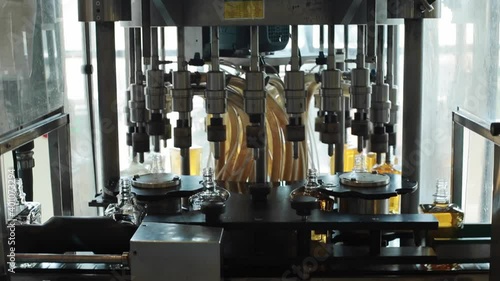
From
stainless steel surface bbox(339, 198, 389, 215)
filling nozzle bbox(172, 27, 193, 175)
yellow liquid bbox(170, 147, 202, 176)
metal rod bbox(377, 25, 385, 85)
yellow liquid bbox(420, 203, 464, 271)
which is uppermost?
metal rod bbox(377, 25, 385, 85)

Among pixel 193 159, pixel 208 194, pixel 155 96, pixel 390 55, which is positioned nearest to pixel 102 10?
pixel 155 96

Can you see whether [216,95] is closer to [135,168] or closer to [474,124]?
[474,124]

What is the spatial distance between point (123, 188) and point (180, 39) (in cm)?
31

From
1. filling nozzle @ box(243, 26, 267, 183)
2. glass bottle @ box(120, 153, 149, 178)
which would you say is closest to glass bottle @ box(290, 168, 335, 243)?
filling nozzle @ box(243, 26, 267, 183)

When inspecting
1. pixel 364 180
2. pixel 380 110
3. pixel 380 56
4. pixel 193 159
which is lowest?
pixel 193 159

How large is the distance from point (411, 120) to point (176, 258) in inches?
24.2

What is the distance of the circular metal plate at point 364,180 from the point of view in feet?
3.95

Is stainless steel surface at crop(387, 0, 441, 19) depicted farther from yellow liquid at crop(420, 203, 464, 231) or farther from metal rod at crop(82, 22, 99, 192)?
metal rod at crop(82, 22, 99, 192)

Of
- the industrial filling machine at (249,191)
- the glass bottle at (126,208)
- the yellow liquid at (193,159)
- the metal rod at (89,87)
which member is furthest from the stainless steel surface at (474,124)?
the metal rod at (89,87)

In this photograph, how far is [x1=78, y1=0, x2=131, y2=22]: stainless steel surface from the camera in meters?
1.19

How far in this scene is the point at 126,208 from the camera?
115cm

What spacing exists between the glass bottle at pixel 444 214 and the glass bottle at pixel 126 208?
0.55 metres

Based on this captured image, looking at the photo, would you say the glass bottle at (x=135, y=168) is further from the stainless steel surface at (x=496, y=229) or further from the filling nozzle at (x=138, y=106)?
the stainless steel surface at (x=496, y=229)

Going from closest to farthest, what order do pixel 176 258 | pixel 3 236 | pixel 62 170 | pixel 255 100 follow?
pixel 176 258, pixel 3 236, pixel 255 100, pixel 62 170
